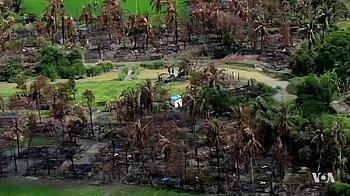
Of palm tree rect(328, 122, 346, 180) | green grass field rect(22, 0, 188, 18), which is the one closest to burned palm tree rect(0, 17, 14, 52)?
green grass field rect(22, 0, 188, 18)

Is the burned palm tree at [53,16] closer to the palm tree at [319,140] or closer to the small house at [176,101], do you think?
the small house at [176,101]

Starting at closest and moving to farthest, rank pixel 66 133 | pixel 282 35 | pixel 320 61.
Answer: pixel 66 133
pixel 320 61
pixel 282 35

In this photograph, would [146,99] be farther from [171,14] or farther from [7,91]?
[171,14]

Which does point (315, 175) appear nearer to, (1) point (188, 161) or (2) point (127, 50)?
(1) point (188, 161)

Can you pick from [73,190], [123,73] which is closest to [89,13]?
[123,73]

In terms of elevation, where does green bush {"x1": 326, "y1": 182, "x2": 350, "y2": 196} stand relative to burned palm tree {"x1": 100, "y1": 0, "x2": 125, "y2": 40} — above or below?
below

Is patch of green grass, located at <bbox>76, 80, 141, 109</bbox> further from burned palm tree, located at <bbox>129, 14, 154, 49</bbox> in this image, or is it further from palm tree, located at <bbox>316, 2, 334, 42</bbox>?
palm tree, located at <bbox>316, 2, 334, 42</bbox>

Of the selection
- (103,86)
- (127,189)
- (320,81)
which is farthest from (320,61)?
(127,189)
